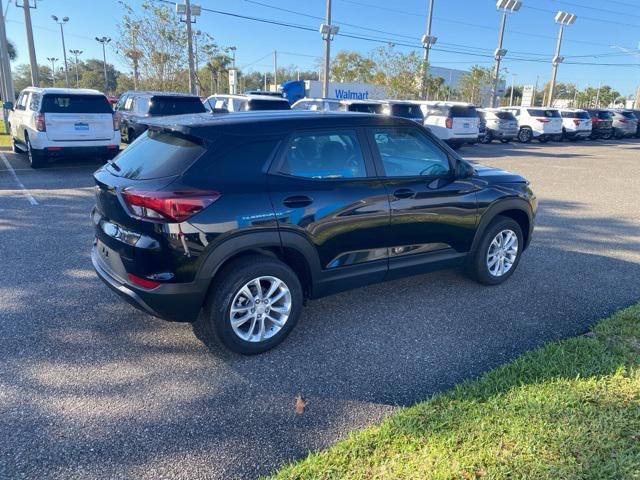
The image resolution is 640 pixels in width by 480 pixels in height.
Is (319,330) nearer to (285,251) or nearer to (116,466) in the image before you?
(285,251)

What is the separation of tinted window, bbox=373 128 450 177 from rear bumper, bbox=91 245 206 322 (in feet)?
6.21

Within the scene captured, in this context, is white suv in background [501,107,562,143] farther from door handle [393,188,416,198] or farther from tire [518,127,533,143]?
door handle [393,188,416,198]

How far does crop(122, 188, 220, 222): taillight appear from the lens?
3051mm

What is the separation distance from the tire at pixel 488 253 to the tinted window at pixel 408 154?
2.81 ft

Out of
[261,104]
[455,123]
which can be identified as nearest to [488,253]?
[261,104]

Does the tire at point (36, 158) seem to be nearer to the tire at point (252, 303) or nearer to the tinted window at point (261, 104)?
the tinted window at point (261, 104)

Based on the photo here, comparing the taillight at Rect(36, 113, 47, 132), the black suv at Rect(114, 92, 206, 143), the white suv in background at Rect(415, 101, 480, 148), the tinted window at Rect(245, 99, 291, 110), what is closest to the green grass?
the taillight at Rect(36, 113, 47, 132)

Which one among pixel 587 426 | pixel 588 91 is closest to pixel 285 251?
pixel 587 426

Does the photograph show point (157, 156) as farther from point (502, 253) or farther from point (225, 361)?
point (502, 253)

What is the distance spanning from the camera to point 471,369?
346 centimetres

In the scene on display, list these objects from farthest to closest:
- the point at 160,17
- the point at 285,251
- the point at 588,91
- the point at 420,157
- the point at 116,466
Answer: the point at 588,91 → the point at 160,17 → the point at 420,157 → the point at 285,251 → the point at 116,466

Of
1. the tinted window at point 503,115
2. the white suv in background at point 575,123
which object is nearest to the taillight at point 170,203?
the tinted window at point 503,115

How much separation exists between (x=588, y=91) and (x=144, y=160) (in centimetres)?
10037

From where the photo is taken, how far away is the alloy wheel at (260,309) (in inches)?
135
